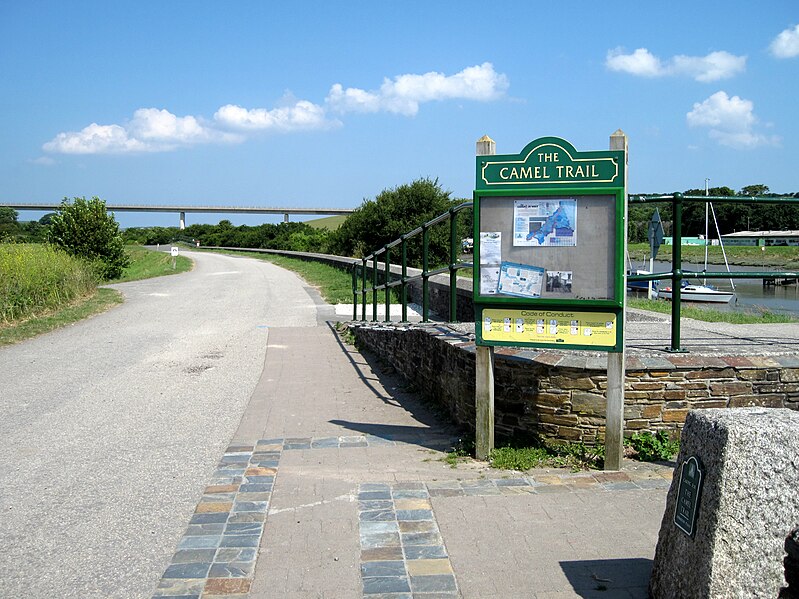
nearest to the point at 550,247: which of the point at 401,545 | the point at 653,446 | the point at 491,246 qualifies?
the point at 491,246

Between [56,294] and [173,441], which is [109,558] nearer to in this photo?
[173,441]

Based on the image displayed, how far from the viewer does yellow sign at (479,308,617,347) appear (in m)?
4.95

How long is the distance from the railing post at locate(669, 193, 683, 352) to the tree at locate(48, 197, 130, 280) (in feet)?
83.7

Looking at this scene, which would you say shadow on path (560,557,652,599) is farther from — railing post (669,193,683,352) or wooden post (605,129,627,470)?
railing post (669,193,683,352)

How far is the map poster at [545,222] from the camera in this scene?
16.4 feet

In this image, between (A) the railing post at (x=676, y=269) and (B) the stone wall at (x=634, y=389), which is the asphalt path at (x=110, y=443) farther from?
(A) the railing post at (x=676, y=269)

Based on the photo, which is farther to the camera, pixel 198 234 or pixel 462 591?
pixel 198 234

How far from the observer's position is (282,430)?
6504 mm

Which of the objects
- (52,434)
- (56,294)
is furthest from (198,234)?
(52,434)

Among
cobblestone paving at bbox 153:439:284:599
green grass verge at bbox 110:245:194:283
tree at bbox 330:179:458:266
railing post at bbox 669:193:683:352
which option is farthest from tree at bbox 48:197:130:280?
railing post at bbox 669:193:683:352

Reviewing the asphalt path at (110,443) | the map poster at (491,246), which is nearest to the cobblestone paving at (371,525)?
the asphalt path at (110,443)

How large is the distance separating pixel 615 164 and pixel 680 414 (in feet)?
5.75

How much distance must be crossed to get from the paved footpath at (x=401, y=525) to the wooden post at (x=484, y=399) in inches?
6.6

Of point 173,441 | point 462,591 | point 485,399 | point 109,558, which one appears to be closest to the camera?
point 462,591
